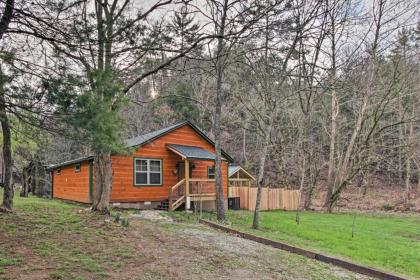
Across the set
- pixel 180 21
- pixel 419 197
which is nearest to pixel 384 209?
pixel 419 197

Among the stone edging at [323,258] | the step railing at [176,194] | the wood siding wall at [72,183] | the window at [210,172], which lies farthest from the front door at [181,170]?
the stone edging at [323,258]

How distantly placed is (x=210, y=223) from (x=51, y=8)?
8.11 meters

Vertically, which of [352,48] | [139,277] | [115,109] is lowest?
[139,277]

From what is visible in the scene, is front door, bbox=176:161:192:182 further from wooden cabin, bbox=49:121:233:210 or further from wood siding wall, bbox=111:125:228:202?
wood siding wall, bbox=111:125:228:202

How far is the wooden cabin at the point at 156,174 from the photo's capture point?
611 inches

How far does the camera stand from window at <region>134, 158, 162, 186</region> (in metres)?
16.1

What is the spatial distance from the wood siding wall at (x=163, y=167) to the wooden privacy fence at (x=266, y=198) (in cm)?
133

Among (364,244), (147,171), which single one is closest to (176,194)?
(147,171)

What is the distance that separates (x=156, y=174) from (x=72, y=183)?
13.9 feet

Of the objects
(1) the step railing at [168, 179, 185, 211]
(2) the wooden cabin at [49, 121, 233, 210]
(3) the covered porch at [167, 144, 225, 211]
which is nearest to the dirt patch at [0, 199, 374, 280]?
(2) the wooden cabin at [49, 121, 233, 210]

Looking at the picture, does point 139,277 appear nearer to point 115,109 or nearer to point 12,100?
point 115,109

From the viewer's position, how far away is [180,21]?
22.9 feet

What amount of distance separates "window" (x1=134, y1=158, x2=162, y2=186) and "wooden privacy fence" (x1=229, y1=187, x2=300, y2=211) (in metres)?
4.99

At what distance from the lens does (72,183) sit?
1745cm
